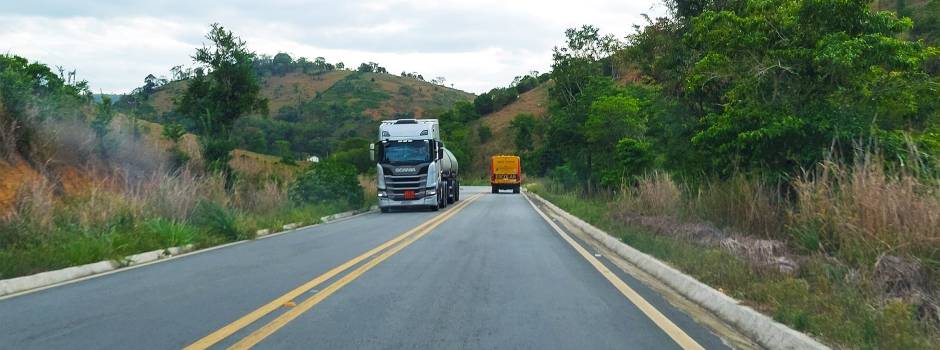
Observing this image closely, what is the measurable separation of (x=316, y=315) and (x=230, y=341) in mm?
1347

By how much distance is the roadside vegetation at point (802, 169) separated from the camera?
7.66 m

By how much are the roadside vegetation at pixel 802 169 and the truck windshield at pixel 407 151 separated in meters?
9.97

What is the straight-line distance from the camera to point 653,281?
1074 centimetres

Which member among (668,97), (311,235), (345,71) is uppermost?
(345,71)

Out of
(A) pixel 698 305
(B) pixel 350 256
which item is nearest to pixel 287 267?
(B) pixel 350 256

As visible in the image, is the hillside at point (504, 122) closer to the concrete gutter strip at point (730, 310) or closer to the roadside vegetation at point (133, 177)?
the roadside vegetation at point (133, 177)

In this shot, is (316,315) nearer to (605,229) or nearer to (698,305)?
(698,305)

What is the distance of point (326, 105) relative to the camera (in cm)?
13600

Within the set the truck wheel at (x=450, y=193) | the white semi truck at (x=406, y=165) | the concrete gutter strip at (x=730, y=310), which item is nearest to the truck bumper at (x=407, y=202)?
the white semi truck at (x=406, y=165)

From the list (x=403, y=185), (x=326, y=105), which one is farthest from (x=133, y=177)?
(x=326, y=105)

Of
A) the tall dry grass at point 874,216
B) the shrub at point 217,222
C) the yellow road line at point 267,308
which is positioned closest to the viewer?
the yellow road line at point 267,308

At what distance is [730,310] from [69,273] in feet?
30.1

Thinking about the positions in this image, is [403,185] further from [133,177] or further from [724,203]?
[724,203]

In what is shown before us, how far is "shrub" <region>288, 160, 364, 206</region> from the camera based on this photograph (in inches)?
1220
